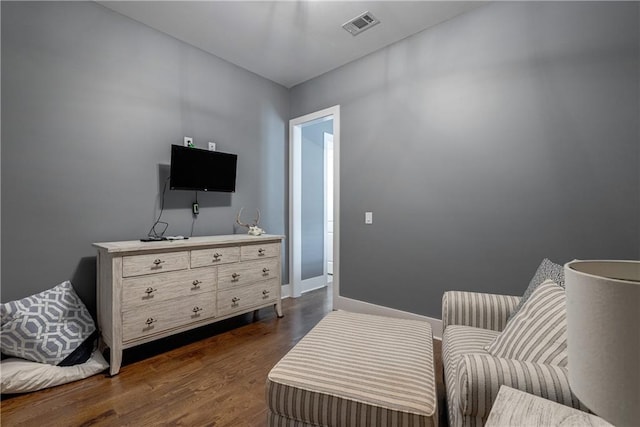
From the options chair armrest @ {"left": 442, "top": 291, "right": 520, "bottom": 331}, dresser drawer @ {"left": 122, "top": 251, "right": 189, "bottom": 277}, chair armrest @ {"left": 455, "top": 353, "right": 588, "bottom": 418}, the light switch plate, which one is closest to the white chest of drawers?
dresser drawer @ {"left": 122, "top": 251, "right": 189, "bottom": 277}

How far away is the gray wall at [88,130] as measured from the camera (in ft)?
6.63

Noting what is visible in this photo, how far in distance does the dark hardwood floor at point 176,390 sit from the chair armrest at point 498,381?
0.87 metres

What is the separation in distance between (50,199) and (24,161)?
0.30m

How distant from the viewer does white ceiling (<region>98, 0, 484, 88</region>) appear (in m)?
2.36

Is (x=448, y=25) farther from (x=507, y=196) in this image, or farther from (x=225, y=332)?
(x=225, y=332)

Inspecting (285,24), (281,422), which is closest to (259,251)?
(281,422)

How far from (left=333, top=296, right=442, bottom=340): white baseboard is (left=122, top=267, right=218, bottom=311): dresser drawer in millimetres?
1433

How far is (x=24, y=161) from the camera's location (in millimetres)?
2037

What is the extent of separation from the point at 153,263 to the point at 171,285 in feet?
0.74

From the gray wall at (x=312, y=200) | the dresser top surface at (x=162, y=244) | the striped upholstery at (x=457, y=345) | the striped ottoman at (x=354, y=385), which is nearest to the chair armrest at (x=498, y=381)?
the striped ottoman at (x=354, y=385)

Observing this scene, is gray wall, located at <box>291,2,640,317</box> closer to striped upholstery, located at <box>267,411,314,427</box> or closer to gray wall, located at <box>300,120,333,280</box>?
gray wall, located at <box>300,120,333,280</box>

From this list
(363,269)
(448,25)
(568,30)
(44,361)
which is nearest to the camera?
(44,361)

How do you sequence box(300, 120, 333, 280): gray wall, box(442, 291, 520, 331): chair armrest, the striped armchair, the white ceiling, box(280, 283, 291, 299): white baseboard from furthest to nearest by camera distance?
1. box(300, 120, 333, 280): gray wall
2. box(280, 283, 291, 299): white baseboard
3. the white ceiling
4. box(442, 291, 520, 331): chair armrest
5. the striped armchair

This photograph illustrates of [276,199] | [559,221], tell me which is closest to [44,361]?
[276,199]
